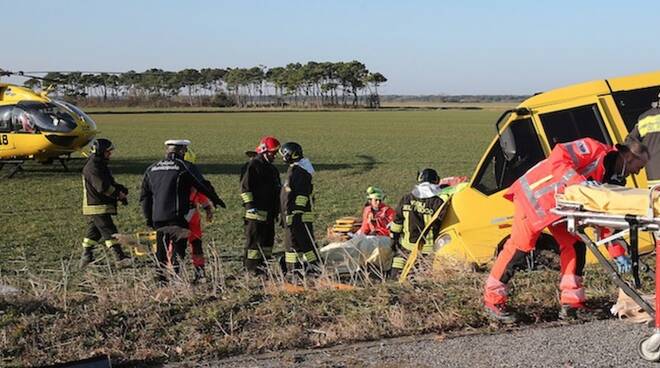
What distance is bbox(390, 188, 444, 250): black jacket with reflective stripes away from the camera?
311 inches

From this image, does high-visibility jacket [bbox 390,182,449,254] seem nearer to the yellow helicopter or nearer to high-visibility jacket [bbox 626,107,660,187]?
high-visibility jacket [bbox 626,107,660,187]

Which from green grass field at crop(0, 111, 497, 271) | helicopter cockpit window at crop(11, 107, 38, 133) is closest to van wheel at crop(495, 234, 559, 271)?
green grass field at crop(0, 111, 497, 271)

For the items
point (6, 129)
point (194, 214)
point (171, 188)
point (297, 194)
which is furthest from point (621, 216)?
point (6, 129)

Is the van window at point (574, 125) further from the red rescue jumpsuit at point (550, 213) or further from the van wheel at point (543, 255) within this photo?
the red rescue jumpsuit at point (550, 213)

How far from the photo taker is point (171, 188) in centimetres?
811

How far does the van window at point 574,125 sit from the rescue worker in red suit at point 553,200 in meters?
1.58

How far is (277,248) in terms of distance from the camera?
10.8m

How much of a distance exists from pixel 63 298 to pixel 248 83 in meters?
148

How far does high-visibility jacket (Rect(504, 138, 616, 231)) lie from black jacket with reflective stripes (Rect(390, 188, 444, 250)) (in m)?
2.99

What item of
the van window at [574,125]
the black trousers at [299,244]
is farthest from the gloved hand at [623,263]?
the black trousers at [299,244]

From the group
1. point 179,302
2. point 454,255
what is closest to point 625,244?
point 454,255

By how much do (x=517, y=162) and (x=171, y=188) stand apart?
4.00 meters

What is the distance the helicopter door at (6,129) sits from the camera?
69.5ft

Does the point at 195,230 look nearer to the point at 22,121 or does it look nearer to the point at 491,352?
the point at 491,352
